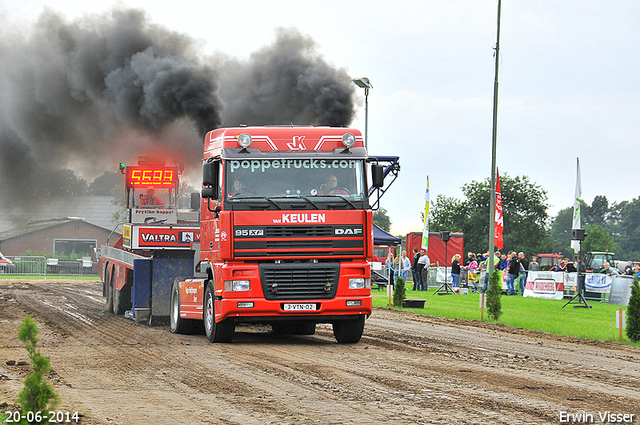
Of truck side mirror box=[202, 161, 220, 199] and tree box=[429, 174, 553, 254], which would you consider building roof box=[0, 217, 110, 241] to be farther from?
truck side mirror box=[202, 161, 220, 199]

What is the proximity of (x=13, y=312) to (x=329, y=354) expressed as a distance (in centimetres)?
1103

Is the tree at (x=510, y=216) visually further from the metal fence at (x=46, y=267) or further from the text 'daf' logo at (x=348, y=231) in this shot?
the text 'daf' logo at (x=348, y=231)

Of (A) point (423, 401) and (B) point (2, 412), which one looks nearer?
(B) point (2, 412)

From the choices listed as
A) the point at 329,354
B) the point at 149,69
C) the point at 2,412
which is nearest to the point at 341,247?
the point at 329,354

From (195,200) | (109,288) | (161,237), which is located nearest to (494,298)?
(195,200)

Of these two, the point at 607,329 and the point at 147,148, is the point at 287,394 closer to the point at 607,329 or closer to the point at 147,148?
the point at 607,329

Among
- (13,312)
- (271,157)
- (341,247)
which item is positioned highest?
A: (271,157)

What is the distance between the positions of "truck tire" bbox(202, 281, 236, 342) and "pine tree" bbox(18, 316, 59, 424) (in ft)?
28.6

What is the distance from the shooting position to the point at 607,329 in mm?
16906

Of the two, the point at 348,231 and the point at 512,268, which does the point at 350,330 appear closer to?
the point at 348,231

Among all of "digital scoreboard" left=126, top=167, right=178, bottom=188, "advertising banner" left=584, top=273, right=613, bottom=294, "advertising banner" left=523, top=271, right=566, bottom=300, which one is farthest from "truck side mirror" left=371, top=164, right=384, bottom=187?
"advertising banner" left=584, top=273, right=613, bottom=294

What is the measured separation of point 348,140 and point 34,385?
935cm

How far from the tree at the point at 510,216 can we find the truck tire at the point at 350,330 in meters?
66.6

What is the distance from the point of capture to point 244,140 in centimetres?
1267
